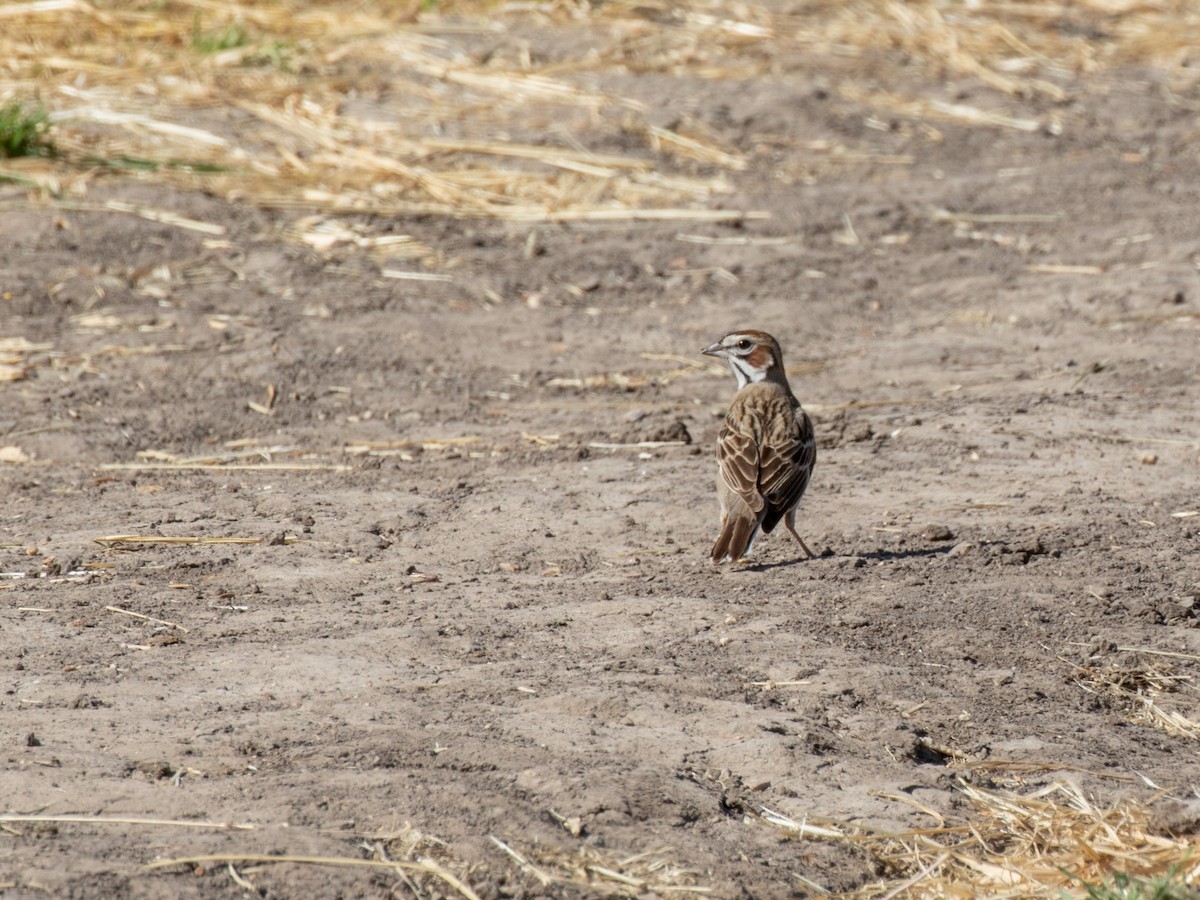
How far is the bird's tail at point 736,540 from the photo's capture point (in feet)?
20.6

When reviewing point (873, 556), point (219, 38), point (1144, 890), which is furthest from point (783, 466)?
point (219, 38)

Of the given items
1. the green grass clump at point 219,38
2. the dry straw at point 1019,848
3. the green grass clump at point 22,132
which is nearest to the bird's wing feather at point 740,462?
the dry straw at point 1019,848

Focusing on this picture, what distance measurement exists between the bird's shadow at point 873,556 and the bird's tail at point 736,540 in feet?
0.70

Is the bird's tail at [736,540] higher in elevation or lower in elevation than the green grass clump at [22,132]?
higher

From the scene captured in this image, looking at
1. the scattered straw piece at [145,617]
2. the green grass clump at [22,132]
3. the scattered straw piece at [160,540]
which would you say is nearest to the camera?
the scattered straw piece at [145,617]

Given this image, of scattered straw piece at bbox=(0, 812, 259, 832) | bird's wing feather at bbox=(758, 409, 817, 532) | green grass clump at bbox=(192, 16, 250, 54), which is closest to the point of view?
scattered straw piece at bbox=(0, 812, 259, 832)

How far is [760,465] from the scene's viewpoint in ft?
21.2

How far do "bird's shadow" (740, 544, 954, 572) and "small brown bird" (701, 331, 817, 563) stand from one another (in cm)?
8

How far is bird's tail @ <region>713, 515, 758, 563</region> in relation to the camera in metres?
6.29

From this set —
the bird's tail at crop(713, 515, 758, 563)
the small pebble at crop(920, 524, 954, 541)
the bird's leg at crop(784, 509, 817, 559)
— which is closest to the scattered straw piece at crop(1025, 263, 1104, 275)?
the small pebble at crop(920, 524, 954, 541)

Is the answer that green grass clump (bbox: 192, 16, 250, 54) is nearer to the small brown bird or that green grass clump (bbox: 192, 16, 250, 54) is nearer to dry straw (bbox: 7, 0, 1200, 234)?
dry straw (bbox: 7, 0, 1200, 234)

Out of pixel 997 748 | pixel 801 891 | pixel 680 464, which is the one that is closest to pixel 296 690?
pixel 801 891

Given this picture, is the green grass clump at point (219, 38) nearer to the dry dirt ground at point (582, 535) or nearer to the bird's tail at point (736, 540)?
the dry dirt ground at point (582, 535)

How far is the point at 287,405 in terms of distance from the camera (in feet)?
28.6
